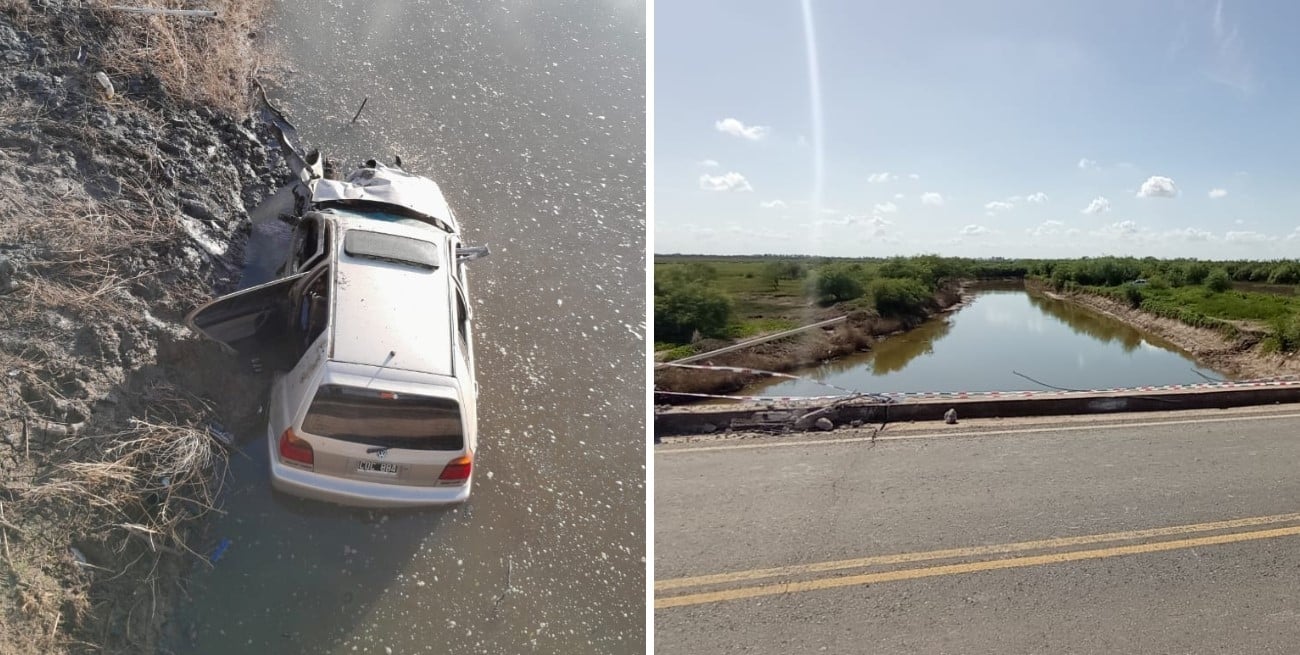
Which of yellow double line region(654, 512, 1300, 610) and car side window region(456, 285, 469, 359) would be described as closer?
yellow double line region(654, 512, 1300, 610)

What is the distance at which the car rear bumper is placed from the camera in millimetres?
5000

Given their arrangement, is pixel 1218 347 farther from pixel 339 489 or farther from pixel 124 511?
pixel 124 511

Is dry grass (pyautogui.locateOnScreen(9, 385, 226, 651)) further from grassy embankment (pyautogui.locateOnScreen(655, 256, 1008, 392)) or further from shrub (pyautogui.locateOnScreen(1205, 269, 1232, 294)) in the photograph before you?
shrub (pyautogui.locateOnScreen(1205, 269, 1232, 294))

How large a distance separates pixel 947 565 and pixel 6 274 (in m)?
6.57

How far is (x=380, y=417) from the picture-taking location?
4887 mm

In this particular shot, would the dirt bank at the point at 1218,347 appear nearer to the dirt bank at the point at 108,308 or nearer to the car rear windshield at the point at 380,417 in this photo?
the car rear windshield at the point at 380,417

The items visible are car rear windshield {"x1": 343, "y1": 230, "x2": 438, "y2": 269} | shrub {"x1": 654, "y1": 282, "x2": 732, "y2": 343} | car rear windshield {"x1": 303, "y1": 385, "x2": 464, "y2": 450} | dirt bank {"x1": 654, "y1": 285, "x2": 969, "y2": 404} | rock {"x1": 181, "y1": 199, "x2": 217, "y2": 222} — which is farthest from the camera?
shrub {"x1": 654, "y1": 282, "x2": 732, "y2": 343}

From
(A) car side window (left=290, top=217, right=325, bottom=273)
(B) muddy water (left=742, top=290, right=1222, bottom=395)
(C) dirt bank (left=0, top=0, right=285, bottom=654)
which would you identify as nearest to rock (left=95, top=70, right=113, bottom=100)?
(C) dirt bank (left=0, top=0, right=285, bottom=654)

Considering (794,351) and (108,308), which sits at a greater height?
(108,308)

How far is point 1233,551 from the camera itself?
15.9ft

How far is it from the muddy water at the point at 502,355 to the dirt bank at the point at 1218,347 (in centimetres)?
1392

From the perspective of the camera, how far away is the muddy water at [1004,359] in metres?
14.5

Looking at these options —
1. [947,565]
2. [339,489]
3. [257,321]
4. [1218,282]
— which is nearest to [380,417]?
[339,489]

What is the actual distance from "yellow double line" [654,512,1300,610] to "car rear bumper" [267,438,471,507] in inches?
70.7
